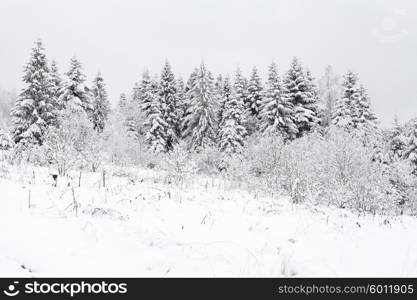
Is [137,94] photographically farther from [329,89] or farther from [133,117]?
[329,89]

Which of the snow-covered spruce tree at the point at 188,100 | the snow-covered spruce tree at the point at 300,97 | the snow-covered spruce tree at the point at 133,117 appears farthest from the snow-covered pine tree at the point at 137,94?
the snow-covered spruce tree at the point at 300,97

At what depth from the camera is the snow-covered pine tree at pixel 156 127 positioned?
34406 mm

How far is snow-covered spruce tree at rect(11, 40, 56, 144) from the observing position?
84.5ft

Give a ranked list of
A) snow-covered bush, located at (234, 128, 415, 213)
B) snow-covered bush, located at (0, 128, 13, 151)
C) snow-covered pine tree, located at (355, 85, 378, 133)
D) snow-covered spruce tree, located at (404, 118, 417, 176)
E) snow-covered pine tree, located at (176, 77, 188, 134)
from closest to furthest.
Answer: snow-covered bush, located at (234, 128, 415, 213) → snow-covered bush, located at (0, 128, 13, 151) → snow-covered spruce tree, located at (404, 118, 417, 176) → snow-covered pine tree, located at (355, 85, 378, 133) → snow-covered pine tree, located at (176, 77, 188, 134)

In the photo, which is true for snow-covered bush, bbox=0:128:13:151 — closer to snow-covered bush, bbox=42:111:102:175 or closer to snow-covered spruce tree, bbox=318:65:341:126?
snow-covered bush, bbox=42:111:102:175

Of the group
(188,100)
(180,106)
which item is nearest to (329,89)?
(188,100)

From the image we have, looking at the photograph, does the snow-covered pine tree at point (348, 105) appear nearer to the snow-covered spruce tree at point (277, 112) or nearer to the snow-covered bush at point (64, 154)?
the snow-covered spruce tree at point (277, 112)

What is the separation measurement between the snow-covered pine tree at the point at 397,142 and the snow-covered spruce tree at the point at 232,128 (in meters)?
15.5

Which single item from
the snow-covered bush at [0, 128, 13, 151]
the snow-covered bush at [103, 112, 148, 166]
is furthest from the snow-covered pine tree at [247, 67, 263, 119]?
the snow-covered bush at [0, 128, 13, 151]

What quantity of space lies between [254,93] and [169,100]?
34.5 ft

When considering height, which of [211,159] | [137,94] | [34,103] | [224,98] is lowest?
[211,159]

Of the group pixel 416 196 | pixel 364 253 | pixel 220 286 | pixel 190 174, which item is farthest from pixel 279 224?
pixel 416 196

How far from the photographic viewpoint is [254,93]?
131 ft

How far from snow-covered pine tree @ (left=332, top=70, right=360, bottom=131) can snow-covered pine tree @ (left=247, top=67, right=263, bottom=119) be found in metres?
9.68
